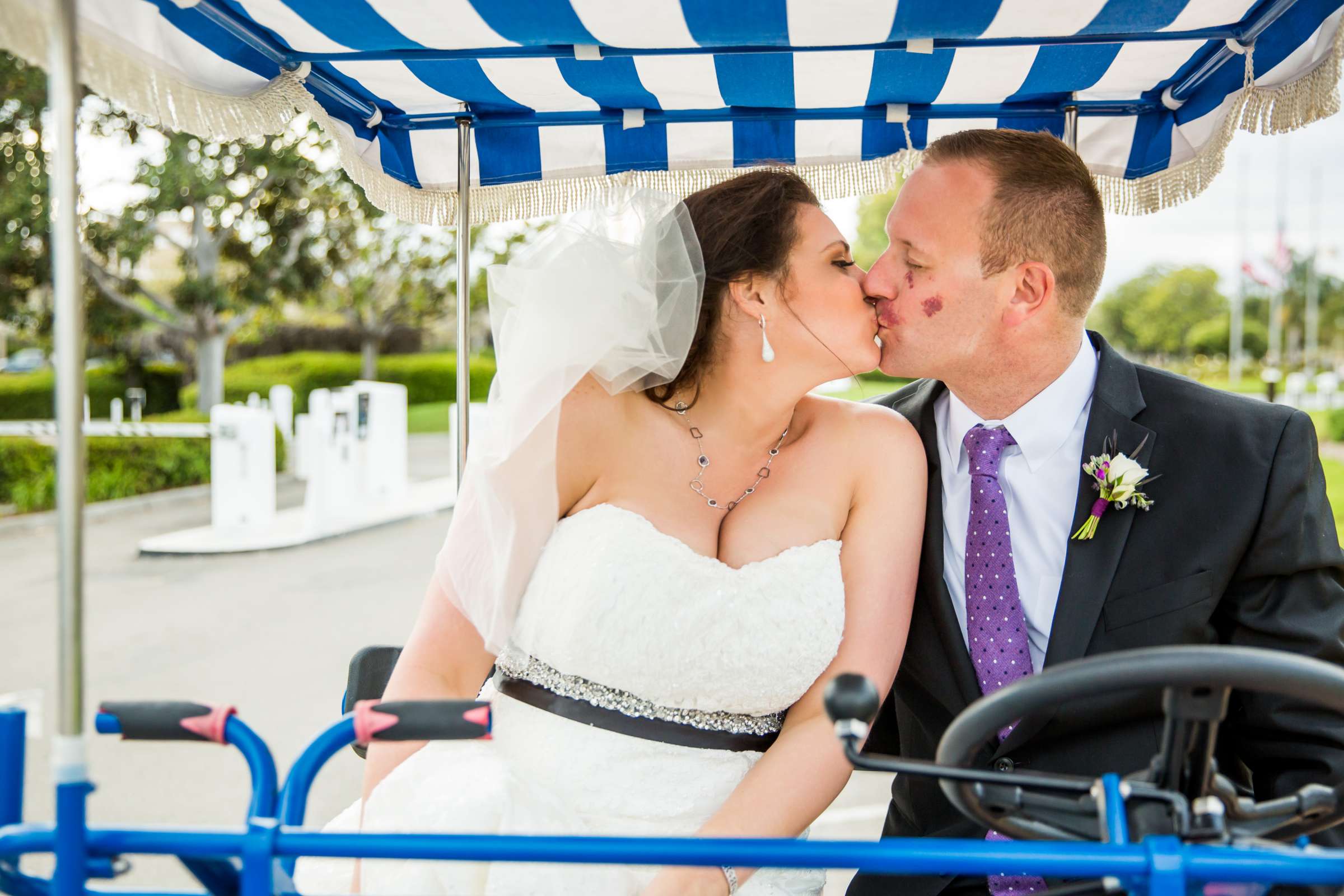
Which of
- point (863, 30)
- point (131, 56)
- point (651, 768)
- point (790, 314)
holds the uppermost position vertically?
point (863, 30)

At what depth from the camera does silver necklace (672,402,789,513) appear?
2367mm

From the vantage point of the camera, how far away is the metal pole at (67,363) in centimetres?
111

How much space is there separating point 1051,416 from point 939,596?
478mm

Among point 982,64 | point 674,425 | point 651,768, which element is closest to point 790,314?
point 674,425

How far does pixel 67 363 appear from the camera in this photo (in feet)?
3.70

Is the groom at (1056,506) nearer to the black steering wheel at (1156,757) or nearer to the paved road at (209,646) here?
the black steering wheel at (1156,757)

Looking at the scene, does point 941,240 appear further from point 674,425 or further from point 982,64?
point 674,425

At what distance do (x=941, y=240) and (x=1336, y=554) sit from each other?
102 cm

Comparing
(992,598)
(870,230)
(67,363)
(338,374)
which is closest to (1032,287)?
(992,598)

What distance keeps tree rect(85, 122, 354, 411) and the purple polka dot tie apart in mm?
13845

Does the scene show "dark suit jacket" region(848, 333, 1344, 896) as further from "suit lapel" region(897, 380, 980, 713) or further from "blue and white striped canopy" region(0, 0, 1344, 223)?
"blue and white striped canopy" region(0, 0, 1344, 223)

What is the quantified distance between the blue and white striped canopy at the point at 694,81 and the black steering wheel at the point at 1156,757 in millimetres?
1287

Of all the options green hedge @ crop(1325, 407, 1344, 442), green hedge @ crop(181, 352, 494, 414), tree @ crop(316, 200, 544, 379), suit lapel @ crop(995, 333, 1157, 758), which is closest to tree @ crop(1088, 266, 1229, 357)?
green hedge @ crop(181, 352, 494, 414)

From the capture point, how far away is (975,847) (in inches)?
43.1
